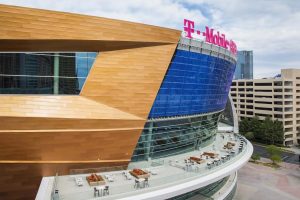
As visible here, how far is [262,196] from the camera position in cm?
4444

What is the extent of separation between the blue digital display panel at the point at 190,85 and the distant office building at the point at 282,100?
48.7 m

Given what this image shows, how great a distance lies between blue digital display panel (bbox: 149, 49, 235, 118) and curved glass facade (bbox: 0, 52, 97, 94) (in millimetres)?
8769

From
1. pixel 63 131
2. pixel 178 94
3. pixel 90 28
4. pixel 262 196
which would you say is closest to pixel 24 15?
pixel 90 28

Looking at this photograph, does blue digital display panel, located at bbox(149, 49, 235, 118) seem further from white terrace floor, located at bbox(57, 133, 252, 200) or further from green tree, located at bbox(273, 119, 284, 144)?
green tree, located at bbox(273, 119, 284, 144)

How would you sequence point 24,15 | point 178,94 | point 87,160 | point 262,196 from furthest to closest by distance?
point 262,196
point 178,94
point 87,160
point 24,15

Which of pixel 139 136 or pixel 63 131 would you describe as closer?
pixel 63 131

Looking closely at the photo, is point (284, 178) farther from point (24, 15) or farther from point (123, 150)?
point (24, 15)

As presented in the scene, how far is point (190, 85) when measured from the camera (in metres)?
35.7

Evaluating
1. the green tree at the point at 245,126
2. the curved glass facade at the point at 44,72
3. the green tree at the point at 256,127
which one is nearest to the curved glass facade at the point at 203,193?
the curved glass facade at the point at 44,72

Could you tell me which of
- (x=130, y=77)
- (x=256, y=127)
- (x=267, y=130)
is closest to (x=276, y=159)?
(x=267, y=130)

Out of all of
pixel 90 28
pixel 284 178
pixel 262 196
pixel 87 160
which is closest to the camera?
pixel 90 28

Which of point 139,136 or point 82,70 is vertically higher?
point 82,70

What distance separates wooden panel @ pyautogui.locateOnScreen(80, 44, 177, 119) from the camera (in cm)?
2755

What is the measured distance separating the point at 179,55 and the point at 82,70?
35.4 ft
